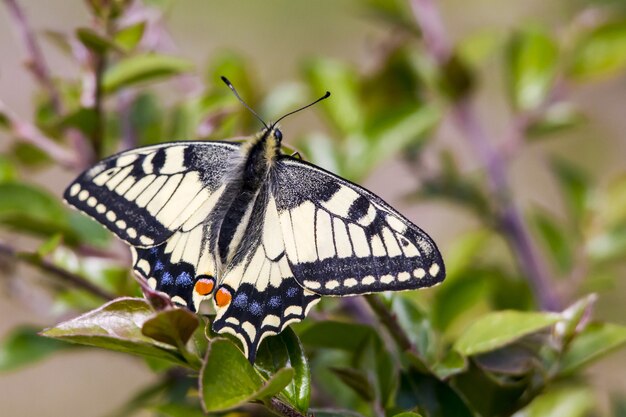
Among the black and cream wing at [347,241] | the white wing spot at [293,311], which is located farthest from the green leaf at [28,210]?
the white wing spot at [293,311]

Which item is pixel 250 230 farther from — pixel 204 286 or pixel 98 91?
pixel 98 91

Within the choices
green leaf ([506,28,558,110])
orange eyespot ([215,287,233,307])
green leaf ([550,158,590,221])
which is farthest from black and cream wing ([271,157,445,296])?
green leaf ([550,158,590,221])

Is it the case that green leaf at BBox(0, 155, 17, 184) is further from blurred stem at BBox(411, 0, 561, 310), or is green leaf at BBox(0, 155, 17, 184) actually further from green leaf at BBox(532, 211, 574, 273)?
green leaf at BBox(532, 211, 574, 273)

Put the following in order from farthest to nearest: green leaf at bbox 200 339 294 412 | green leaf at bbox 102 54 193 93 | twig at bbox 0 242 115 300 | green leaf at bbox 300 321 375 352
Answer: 1. green leaf at bbox 102 54 193 93
2. twig at bbox 0 242 115 300
3. green leaf at bbox 300 321 375 352
4. green leaf at bbox 200 339 294 412

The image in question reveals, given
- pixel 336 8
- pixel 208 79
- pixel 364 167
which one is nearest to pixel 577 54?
pixel 364 167

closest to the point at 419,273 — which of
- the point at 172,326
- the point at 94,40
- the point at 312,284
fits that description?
the point at 312,284

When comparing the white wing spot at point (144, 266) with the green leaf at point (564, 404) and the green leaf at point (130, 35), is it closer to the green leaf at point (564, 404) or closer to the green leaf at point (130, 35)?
the green leaf at point (130, 35)
